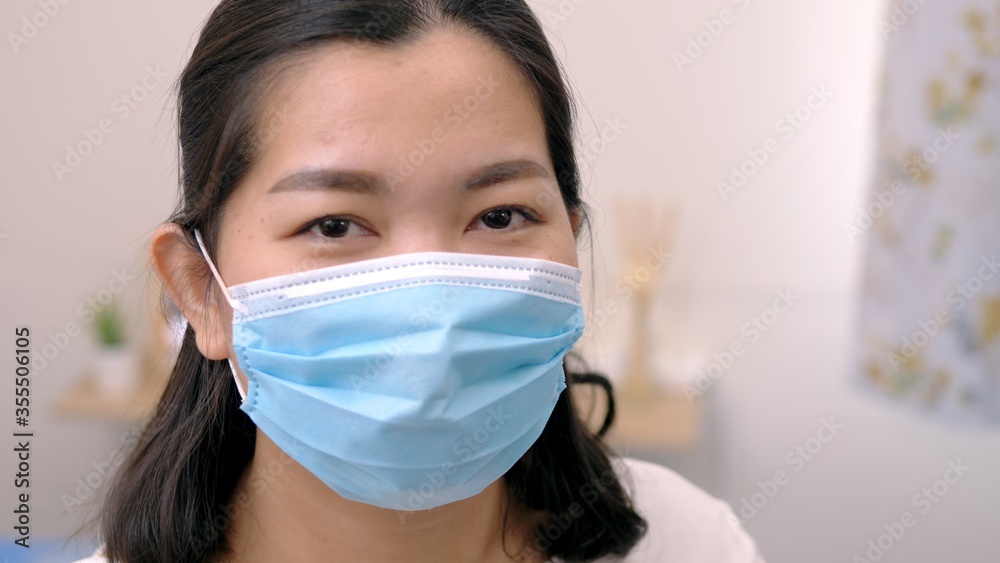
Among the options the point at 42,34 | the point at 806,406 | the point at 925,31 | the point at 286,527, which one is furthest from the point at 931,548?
the point at 42,34

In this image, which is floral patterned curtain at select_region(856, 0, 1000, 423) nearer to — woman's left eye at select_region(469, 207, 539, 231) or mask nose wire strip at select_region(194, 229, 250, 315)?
woman's left eye at select_region(469, 207, 539, 231)

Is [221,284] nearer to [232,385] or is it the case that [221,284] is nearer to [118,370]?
[232,385]

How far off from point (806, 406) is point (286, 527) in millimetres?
2083

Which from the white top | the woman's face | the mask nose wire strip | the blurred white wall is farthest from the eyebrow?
the blurred white wall

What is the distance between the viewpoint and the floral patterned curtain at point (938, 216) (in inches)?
87.7

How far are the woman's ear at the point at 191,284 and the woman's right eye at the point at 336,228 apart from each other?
0.63 ft

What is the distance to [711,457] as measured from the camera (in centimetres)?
293

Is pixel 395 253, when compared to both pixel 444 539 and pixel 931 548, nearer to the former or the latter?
pixel 444 539

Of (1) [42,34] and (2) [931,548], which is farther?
(2) [931,548]

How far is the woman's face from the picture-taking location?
0.97 m

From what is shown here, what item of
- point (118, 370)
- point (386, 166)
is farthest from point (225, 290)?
point (118, 370)

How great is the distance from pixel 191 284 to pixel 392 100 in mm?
400

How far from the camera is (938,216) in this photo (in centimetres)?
231

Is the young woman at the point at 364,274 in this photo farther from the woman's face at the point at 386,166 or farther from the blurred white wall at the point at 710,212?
the blurred white wall at the point at 710,212
